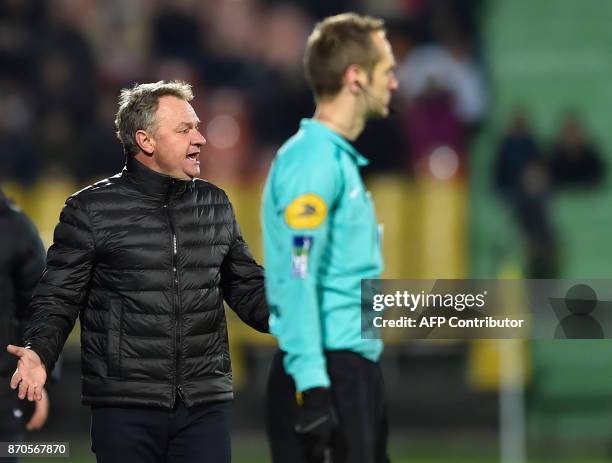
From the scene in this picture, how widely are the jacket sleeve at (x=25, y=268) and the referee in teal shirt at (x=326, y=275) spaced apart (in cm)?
129

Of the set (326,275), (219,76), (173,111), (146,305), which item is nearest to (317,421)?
(326,275)

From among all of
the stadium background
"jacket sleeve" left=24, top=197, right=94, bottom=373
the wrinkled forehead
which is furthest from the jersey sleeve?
the stadium background

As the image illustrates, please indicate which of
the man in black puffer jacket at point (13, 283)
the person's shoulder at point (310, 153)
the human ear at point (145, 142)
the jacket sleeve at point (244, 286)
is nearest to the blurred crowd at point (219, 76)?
the man in black puffer jacket at point (13, 283)

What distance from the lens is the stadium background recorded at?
1049 centimetres

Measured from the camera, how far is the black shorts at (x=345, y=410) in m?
3.98

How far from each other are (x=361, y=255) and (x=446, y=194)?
7089mm

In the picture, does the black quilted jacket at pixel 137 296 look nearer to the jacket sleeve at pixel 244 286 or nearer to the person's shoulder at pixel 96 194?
the person's shoulder at pixel 96 194

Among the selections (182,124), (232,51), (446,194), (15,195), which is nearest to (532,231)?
(446,194)

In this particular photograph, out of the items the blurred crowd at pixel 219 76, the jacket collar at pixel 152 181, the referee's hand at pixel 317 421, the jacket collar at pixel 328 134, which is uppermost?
the blurred crowd at pixel 219 76

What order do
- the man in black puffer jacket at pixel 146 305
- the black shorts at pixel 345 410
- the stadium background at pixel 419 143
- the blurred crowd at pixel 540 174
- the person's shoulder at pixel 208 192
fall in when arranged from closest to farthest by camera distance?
the black shorts at pixel 345 410
the man in black puffer jacket at pixel 146 305
the person's shoulder at pixel 208 192
the stadium background at pixel 419 143
the blurred crowd at pixel 540 174

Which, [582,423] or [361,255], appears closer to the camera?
[361,255]

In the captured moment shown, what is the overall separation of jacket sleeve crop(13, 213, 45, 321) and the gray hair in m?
0.82

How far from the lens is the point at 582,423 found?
A: 10469 millimetres

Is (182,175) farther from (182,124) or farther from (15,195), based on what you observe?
(15,195)
